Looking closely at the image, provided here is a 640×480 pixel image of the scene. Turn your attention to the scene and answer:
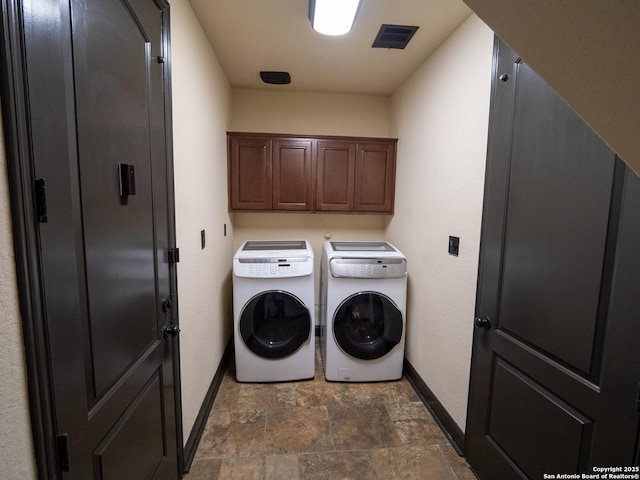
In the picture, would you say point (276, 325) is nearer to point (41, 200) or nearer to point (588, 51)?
point (41, 200)

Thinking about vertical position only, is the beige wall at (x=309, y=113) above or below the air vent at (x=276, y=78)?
below

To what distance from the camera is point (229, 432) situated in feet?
5.96

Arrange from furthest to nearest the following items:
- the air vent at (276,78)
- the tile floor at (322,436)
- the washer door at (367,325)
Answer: the air vent at (276,78) → the washer door at (367,325) → the tile floor at (322,436)

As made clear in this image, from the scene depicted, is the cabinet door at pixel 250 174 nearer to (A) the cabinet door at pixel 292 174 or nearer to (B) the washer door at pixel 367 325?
(A) the cabinet door at pixel 292 174

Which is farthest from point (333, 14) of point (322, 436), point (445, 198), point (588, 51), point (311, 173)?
point (322, 436)

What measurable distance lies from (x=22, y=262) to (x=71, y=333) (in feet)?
0.71

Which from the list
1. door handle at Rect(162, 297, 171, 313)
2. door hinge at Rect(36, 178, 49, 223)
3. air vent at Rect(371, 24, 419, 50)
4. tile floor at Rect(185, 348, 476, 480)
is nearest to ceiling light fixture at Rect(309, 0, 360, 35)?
air vent at Rect(371, 24, 419, 50)

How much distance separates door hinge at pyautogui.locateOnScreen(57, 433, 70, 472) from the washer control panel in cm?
153

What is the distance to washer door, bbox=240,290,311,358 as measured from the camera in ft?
7.42

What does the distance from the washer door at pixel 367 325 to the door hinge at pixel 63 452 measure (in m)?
1.77

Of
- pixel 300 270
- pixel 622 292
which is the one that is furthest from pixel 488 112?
pixel 300 270

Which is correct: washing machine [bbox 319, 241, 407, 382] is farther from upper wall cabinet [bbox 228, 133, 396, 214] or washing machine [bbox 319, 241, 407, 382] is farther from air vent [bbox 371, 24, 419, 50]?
air vent [bbox 371, 24, 419, 50]

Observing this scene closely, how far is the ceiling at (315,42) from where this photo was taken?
1576mm

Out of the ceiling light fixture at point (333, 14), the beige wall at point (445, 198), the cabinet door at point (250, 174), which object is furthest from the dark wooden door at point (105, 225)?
the beige wall at point (445, 198)
